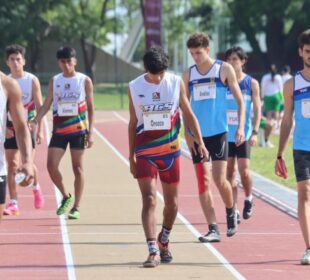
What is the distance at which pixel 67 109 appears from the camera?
44.8 feet

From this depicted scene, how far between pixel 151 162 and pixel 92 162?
12.4 m

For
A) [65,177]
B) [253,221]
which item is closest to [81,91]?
[253,221]

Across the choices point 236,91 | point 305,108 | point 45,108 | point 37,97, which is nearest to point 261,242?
point 236,91

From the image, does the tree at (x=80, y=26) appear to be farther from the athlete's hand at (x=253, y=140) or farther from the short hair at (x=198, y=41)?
the short hair at (x=198, y=41)

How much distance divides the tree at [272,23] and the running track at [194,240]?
167 feet

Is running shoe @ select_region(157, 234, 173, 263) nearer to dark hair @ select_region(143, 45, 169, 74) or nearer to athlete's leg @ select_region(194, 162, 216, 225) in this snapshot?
athlete's leg @ select_region(194, 162, 216, 225)

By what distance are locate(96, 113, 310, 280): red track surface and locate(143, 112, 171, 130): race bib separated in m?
1.44

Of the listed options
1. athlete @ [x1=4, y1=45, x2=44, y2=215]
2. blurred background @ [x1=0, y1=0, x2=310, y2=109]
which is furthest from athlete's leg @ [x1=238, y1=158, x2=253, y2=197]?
blurred background @ [x1=0, y1=0, x2=310, y2=109]

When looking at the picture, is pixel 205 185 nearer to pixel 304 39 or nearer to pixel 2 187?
pixel 304 39

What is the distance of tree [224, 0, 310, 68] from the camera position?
66.3 metres

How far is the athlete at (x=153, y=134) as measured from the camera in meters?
9.96

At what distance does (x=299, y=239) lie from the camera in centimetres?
1198

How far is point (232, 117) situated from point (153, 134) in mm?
3302

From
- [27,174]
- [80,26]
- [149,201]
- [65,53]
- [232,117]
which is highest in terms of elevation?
[65,53]
